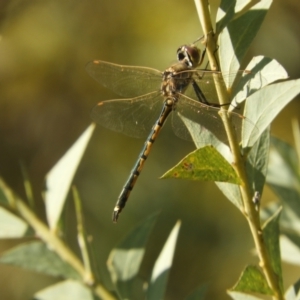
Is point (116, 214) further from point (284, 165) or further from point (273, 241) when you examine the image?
point (273, 241)

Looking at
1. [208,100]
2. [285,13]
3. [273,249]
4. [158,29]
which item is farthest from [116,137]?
[273,249]

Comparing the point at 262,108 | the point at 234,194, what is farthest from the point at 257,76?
the point at 234,194

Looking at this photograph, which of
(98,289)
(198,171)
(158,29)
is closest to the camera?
(198,171)

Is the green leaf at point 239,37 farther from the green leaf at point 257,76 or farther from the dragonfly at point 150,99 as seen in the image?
the dragonfly at point 150,99

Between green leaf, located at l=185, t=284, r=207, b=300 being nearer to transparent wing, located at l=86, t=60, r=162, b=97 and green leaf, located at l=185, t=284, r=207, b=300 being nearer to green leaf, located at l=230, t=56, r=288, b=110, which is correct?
green leaf, located at l=230, t=56, r=288, b=110

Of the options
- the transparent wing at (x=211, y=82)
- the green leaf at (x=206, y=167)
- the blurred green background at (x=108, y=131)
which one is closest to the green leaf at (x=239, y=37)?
the transparent wing at (x=211, y=82)

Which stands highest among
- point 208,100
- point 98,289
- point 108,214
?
point 208,100

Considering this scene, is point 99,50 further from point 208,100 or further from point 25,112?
point 208,100

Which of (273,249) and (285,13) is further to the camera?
(285,13)
